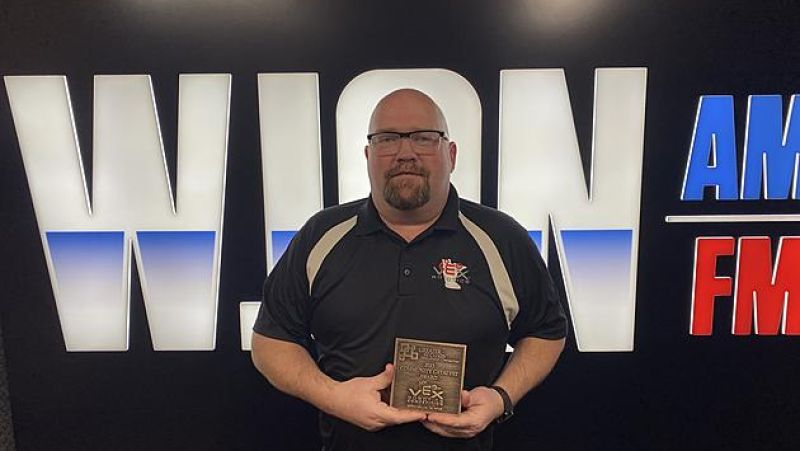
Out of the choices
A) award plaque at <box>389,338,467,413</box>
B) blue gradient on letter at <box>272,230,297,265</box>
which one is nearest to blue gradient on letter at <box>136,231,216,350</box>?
blue gradient on letter at <box>272,230,297,265</box>

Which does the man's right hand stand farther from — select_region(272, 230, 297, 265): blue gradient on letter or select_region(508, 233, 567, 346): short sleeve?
select_region(272, 230, 297, 265): blue gradient on letter

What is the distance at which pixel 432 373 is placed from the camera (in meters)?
1.24

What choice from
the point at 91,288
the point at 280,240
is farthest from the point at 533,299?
the point at 91,288

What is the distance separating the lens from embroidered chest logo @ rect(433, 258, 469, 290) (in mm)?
1340

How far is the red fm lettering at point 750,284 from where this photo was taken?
6.16ft

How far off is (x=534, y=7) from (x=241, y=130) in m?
1.03

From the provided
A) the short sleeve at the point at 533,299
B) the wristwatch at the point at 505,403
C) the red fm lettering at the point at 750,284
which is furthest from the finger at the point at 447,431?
the red fm lettering at the point at 750,284

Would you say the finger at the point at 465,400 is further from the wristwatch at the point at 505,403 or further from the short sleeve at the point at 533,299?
the short sleeve at the point at 533,299

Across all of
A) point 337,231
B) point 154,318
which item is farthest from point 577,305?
point 154,318

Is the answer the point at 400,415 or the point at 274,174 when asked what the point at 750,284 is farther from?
the point at 274,174

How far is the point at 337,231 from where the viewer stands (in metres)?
1.41

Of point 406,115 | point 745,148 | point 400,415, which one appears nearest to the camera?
point 400,415

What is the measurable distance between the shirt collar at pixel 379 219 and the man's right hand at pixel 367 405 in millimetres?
331

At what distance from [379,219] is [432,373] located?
15.6 inches
